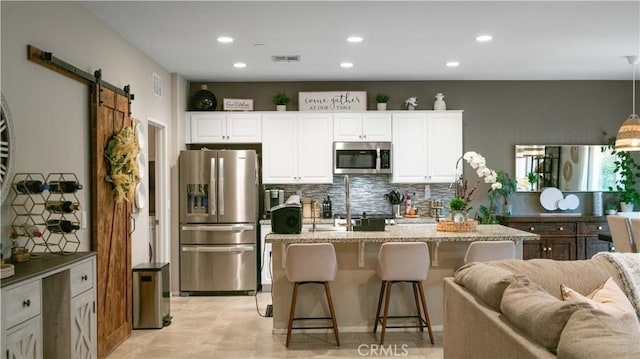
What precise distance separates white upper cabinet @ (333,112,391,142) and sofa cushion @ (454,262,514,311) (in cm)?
394

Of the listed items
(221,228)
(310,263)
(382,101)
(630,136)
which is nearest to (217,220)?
(221,228)

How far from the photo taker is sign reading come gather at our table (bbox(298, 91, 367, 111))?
22.7 feet

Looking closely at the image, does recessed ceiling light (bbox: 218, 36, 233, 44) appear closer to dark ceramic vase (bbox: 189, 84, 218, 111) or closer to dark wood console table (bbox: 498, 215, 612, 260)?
dark ceramic vase (bbox: 189, 84, 218, 111)

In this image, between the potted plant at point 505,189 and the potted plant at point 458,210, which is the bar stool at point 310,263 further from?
the potted plant at point 505,189

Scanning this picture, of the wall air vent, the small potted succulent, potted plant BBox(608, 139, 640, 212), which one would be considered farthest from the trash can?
potted plant BBox(608, 139, 640, 212)

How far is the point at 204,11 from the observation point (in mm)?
4117

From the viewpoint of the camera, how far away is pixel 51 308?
304 centimetres

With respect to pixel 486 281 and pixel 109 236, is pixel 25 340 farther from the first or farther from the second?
pixel 486 281

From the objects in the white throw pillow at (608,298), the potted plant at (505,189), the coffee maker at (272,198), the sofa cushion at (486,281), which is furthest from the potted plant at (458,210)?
the coffee maker at (272,198)

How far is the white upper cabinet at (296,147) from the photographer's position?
270 inches

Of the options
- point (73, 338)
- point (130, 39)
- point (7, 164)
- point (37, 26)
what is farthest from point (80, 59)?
point (73, 338)

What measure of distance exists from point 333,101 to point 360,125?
0.47 m

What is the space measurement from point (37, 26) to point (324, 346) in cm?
313

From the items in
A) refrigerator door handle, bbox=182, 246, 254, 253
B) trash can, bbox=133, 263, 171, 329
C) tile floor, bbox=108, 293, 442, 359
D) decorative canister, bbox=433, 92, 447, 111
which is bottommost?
tile floor, bbox=108, 293, 442, 359
